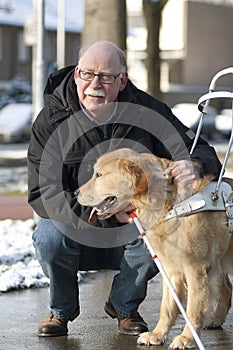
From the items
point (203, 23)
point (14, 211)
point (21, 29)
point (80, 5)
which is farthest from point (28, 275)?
point (203, 23)

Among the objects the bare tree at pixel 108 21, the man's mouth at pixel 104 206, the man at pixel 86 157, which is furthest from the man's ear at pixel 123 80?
the bare tree at pixel 108 21

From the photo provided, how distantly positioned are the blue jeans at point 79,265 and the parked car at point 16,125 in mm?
24209

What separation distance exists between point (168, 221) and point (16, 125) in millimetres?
25492

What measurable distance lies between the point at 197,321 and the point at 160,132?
4.28ft

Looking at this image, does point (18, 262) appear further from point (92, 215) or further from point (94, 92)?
point (94, 92)

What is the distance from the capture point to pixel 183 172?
16.4 ft

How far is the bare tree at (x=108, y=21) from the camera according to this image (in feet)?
36.8

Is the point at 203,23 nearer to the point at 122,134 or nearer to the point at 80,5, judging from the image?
the point at 80,5

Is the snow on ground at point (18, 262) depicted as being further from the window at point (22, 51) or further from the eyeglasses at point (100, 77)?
the window at point (22, 51)

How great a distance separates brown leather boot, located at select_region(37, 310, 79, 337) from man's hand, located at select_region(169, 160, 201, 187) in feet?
4.16

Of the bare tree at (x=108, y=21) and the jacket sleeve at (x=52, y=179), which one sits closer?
the jacket sleeve at (x=52, y=179)

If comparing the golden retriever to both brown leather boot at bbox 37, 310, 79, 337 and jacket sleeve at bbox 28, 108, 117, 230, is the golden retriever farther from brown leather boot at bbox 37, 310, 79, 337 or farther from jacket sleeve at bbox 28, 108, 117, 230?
brown leather boot at bbox 37, 310, 79, 337

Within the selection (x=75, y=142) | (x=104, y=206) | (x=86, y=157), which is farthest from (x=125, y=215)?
(x=75, y=142)

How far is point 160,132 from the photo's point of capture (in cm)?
560
